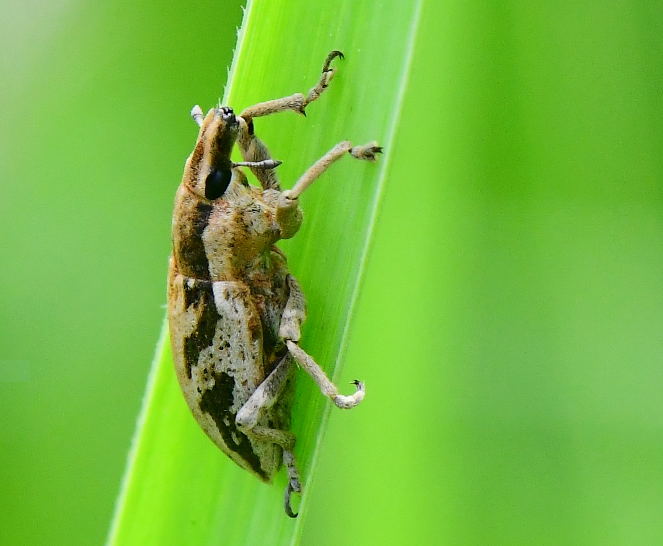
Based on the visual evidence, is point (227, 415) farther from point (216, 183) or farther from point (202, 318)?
point (216, 183)

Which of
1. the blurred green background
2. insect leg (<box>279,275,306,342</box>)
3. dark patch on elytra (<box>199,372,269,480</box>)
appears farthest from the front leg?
dark patch on elytra (<box>199,372,269,480</box>)

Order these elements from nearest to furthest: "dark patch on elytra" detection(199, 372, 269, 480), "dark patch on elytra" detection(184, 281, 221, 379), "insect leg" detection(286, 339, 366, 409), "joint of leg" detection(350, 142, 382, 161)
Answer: "joint of leg" detection(350, 142, 382, 161) → "insect leg" detection(286, 339, 366, 409) → "dark patch on elytra" detection(199, 372, 269, 480) → "dark patch on elytra" detection(184, 281, 221, 379)

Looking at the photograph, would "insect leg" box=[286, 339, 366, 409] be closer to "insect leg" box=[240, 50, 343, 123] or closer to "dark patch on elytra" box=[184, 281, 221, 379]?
"dark patch on elytra" box=[184, 281, 221, 379]

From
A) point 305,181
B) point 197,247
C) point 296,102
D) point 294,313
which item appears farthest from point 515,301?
point 197,247

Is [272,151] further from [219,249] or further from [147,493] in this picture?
[147,493]

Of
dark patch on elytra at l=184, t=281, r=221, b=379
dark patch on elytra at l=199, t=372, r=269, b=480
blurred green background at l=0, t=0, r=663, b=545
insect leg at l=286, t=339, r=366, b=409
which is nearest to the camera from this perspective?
insect leg at l=286, t=339, r=366, b=409

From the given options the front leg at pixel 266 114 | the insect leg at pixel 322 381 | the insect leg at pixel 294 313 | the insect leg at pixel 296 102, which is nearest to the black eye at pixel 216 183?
the front leg at pixel 266 114

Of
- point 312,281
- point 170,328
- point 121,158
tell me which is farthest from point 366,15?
point 121,158

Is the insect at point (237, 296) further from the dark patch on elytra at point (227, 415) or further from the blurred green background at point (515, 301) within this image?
the blurred green background at point (515, 301)
